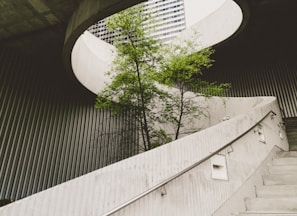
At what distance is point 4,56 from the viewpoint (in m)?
6.19

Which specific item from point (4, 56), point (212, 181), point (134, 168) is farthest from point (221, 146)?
point (4, 56)

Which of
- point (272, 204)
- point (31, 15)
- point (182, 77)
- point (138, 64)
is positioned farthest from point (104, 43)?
point (272, 204)

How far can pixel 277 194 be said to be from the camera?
9.38 ft

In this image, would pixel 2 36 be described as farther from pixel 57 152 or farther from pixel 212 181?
pixel 212 181

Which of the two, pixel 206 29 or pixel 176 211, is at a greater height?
pixel 206 29

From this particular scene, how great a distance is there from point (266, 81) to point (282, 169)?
6.15 m

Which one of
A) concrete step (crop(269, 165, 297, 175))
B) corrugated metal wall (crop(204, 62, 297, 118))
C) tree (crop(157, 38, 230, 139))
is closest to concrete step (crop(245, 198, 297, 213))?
concrete step (crop(269, 165, 297, 175))

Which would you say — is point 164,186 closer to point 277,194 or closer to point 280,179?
point 277,194

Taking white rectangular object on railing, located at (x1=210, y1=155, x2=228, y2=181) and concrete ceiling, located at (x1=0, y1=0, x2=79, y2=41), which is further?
concrete ceiling, located at (x1=0, y1=0, x2=79, y2=41)

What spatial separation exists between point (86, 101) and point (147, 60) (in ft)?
9.98

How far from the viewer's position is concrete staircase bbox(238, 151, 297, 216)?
255 cm

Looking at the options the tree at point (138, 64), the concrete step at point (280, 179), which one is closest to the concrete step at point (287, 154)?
the concrete step at point (280, 179)

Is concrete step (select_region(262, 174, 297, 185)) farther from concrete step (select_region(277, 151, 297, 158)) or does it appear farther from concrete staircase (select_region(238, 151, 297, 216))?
concrete step (select_region(277, 151, 297, 158))

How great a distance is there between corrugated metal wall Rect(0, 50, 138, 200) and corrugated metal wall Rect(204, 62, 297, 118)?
4.38 metres
